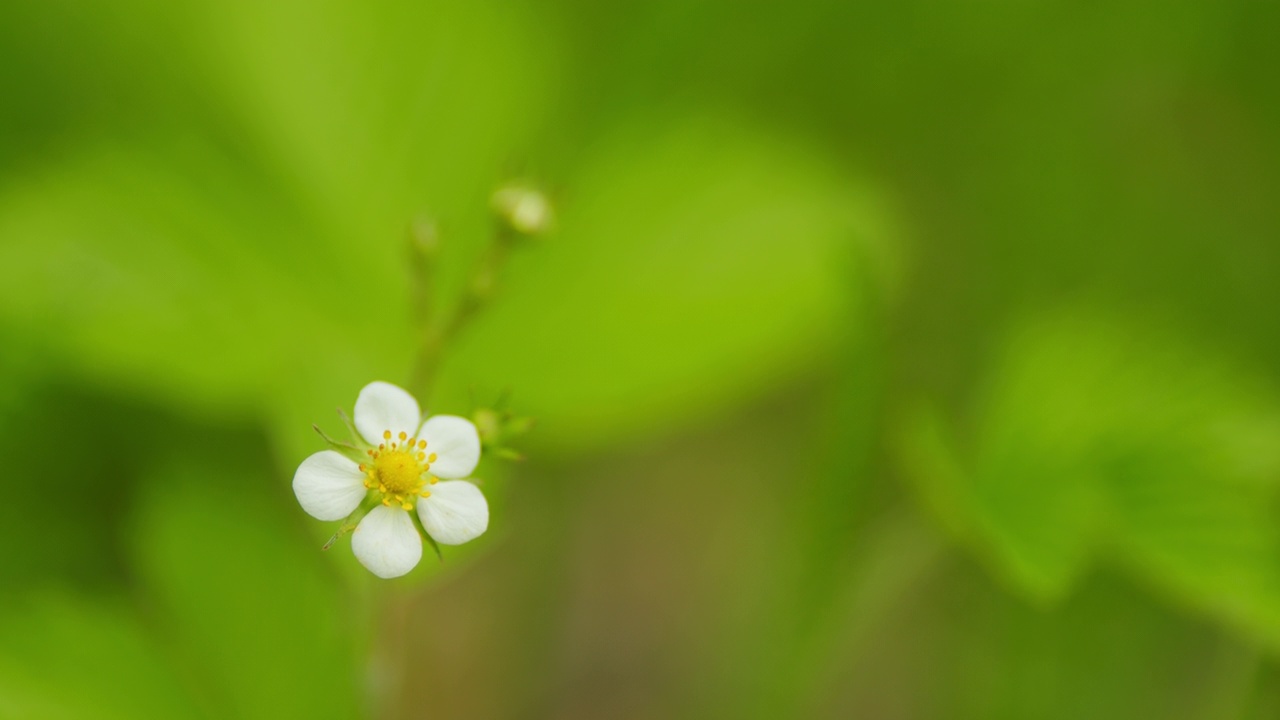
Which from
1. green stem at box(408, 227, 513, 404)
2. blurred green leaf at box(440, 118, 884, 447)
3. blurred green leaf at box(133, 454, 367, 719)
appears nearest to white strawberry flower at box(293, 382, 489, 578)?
green stem at box(408, 227, 513, 404)

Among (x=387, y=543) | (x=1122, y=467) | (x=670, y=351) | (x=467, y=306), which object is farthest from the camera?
(x=670, y=351)

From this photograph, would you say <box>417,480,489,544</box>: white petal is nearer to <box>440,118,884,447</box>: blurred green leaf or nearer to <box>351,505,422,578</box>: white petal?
<box>351,505,422,578</box>: white petal

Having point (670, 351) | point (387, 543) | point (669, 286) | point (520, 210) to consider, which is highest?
point (669, 286)

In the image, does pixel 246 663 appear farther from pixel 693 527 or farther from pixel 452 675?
pixel 693 527

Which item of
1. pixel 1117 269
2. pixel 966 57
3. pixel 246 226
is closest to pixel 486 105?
pixel 246 226

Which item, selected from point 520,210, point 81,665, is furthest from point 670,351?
point 81,665

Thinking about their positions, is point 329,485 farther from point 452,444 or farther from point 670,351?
point 670,351
